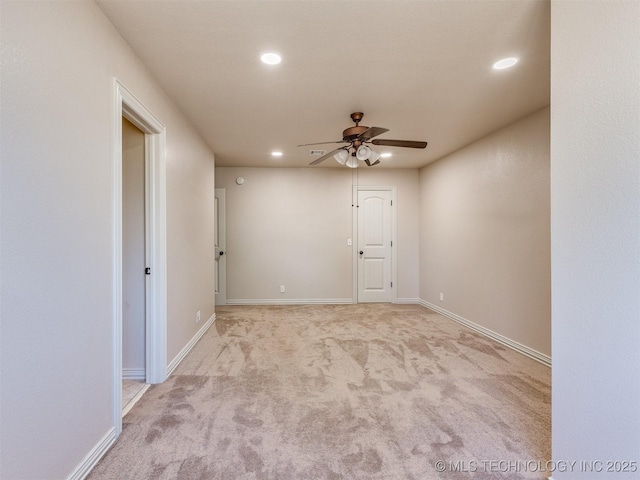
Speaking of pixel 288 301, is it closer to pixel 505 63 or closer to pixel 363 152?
pixel 363 152

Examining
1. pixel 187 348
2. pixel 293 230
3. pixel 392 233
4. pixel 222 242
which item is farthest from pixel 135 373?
pixel 392 233

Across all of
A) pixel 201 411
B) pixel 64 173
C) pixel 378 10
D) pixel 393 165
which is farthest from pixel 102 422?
pixel 393 165

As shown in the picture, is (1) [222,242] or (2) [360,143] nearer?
(2) [360,143]

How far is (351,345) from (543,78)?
3052 millimetres

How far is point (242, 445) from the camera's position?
5.79 feet

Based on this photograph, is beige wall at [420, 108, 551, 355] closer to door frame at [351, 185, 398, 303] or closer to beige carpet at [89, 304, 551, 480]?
beige carpet at [89, 304, 551, 480]

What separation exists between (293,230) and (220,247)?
1.33 metres

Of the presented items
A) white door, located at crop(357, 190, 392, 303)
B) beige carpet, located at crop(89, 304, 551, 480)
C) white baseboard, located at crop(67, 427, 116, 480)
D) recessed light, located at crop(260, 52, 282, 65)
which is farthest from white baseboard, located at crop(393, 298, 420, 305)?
white baseboard, located at crop(67, 427, 116, 480)

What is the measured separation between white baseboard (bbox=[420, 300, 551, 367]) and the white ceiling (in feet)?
7.96

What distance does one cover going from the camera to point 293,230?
555 cm
